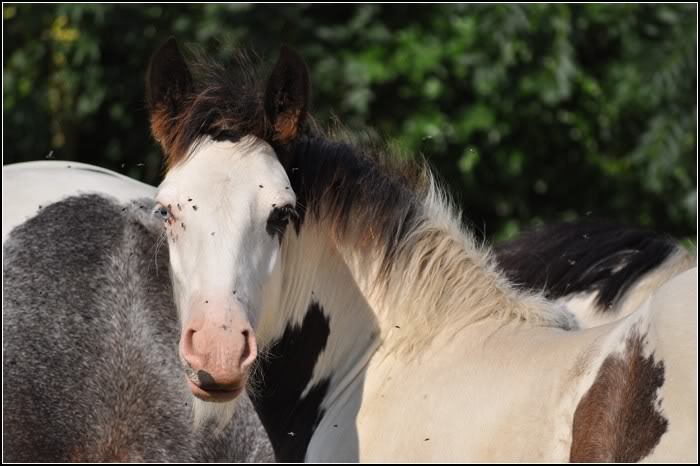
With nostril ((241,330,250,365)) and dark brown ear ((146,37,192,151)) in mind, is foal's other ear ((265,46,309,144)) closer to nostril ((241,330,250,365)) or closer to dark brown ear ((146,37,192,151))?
dark brown ear ((146,37,192,151))

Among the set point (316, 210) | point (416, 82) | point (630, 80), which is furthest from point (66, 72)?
point (316, 210)

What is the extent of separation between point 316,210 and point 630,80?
14.2 ft

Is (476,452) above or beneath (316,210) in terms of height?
beneath

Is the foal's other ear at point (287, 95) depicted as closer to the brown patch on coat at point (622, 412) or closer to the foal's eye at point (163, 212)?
the foal's eye at point (163, 212)

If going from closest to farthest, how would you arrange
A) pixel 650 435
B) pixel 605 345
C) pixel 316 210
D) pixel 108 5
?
pixel 650 435 < pixel 605 345 < pixel 316 210 < pixel 108 5

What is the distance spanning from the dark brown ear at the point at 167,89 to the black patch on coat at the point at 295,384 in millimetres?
626

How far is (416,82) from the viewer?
6082 millimetres

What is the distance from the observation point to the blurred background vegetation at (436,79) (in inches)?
233

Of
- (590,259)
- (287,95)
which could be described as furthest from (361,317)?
(590,259)

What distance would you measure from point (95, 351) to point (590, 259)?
1854 millimetres

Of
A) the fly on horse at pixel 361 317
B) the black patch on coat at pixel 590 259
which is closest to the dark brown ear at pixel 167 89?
the fly on horse at pixel 361 317

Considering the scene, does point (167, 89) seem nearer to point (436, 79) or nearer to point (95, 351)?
point (95, 351)

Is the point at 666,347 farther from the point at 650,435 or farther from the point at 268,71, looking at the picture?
the point at 268,71

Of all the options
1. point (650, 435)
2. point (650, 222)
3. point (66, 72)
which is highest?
point (650, 435)
